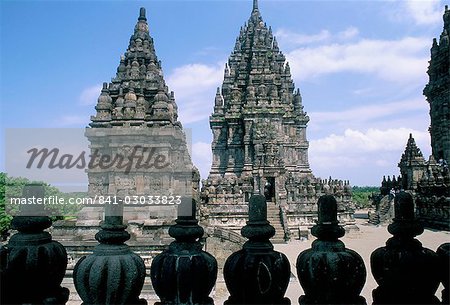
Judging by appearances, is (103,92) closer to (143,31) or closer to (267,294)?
(143,31)

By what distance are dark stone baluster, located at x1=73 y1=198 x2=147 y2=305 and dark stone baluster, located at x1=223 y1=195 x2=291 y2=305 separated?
2.20 ft

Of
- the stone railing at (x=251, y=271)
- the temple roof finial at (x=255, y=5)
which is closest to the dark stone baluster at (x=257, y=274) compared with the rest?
the stone railing at (x=251, y=271)

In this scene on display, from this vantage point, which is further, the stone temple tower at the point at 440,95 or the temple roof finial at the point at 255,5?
the temple roof finial at the point at 255,5

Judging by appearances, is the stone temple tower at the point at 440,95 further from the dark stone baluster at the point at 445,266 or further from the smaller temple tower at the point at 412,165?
the dark stone baluster at the point at 445,266

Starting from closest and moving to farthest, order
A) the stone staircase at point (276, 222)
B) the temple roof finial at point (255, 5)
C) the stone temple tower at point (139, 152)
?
the stone temple tower at point (139, 152) → the stone staircase at point (276, 222) → the temple roof finial at point (255, 5)

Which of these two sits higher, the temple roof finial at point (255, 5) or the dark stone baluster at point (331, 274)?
the temple roof finial at point (255, 5)

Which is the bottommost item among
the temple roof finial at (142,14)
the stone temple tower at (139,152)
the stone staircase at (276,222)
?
the stone staircase at (276,222)

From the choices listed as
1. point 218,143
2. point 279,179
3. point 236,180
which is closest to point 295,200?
point 279,179

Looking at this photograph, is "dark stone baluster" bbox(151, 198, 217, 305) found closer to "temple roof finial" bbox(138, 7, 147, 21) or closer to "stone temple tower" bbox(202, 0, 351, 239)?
"temple roof finial" bbox(138, 7, 147, 21)

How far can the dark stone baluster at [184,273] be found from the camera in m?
2.55

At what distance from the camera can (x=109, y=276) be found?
2.54 m

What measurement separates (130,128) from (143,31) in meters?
4.81

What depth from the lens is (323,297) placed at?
8.27 feet

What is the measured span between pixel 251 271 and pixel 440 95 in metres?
37.4
